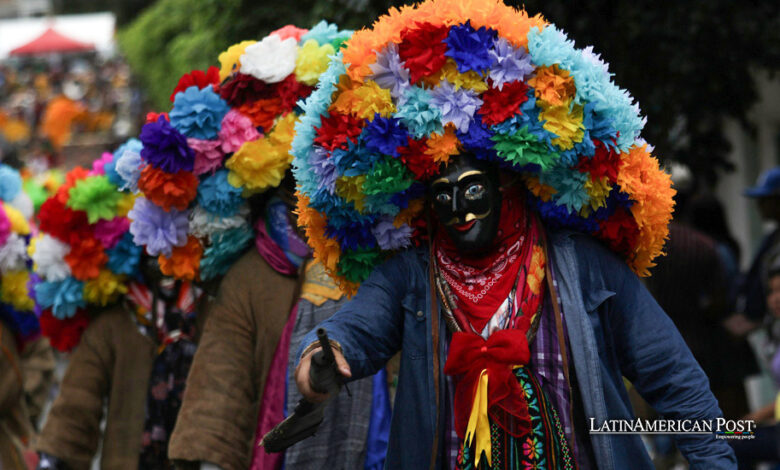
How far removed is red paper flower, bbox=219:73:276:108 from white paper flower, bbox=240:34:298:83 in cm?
5

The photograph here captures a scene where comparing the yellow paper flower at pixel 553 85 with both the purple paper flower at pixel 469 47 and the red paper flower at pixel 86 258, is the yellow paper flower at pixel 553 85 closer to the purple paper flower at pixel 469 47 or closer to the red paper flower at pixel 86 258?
the purple paper flower at pixel 469 47

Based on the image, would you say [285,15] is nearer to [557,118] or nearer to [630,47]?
[630,47]

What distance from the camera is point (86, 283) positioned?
5.75m

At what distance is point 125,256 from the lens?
5762 millimetres

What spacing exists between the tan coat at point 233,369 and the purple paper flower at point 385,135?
4.47 ft

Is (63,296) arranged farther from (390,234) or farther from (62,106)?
(62,106)

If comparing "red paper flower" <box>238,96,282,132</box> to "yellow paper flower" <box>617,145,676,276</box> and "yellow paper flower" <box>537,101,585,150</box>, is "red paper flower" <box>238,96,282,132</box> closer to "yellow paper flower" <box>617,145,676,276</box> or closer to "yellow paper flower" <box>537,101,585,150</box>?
"yellow paper flower" <box>537,101,585,150</box>

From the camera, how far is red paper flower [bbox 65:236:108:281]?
5.73 m

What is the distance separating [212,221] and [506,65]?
1.90m

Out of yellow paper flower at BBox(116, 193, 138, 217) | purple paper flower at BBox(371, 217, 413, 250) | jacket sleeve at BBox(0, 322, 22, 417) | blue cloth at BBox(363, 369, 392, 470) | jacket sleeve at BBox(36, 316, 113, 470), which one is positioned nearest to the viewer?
purple paper flower at BBox(371, 217, 413, 250)

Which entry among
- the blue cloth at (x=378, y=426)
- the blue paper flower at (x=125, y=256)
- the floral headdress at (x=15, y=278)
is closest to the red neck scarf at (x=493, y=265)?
the blue cloth at (x=378, y=426)

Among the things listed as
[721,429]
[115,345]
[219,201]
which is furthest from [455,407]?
[115,345]

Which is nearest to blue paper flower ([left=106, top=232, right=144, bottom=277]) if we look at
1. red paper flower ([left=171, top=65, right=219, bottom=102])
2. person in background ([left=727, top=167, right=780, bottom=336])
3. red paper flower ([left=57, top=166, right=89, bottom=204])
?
red paper flower ([left=57, top=166, right=89, bottom=204])

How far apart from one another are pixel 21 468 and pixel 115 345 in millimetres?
993
